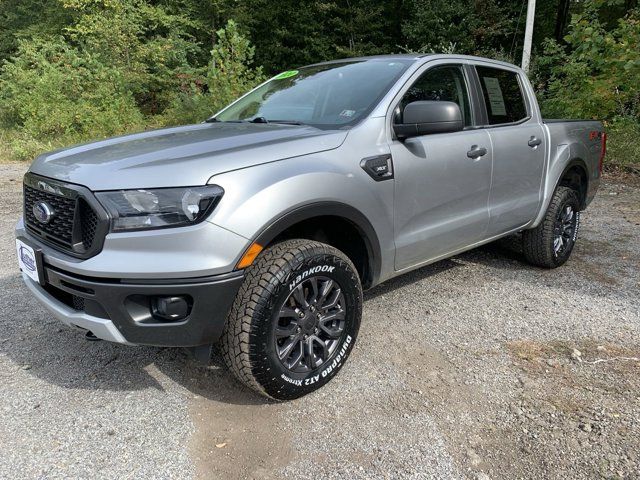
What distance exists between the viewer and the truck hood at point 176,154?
7.06 feet

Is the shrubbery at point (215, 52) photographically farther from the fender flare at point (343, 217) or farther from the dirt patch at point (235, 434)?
the dirt patch at point (235, 434)

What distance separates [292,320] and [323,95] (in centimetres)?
156

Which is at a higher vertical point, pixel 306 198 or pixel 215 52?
pixel 215 52

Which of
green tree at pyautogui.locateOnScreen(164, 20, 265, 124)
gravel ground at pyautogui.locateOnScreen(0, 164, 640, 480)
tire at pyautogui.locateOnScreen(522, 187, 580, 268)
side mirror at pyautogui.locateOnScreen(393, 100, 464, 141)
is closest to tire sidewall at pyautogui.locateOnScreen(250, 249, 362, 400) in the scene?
gravel ground at pyautogui.locateOnScreen(0, 164, 640, 480)

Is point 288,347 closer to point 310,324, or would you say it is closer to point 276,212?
point 310,324

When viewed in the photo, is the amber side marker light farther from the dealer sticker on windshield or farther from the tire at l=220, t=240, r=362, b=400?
the dealer sticker on windshield

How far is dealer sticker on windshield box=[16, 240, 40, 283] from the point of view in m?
2.47

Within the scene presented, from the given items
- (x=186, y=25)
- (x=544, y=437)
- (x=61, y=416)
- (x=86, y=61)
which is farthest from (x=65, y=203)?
(x=186, y=25)

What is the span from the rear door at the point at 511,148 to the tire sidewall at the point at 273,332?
153 centimetres

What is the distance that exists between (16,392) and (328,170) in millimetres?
1973

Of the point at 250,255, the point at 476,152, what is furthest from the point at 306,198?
the point at 476,152

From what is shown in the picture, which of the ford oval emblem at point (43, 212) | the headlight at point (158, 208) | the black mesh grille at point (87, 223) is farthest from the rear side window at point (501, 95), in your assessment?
the ford oval emblem at point (43, 212)

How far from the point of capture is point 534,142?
4.02 meters

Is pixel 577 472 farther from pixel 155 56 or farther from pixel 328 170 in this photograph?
pixel 155 56
